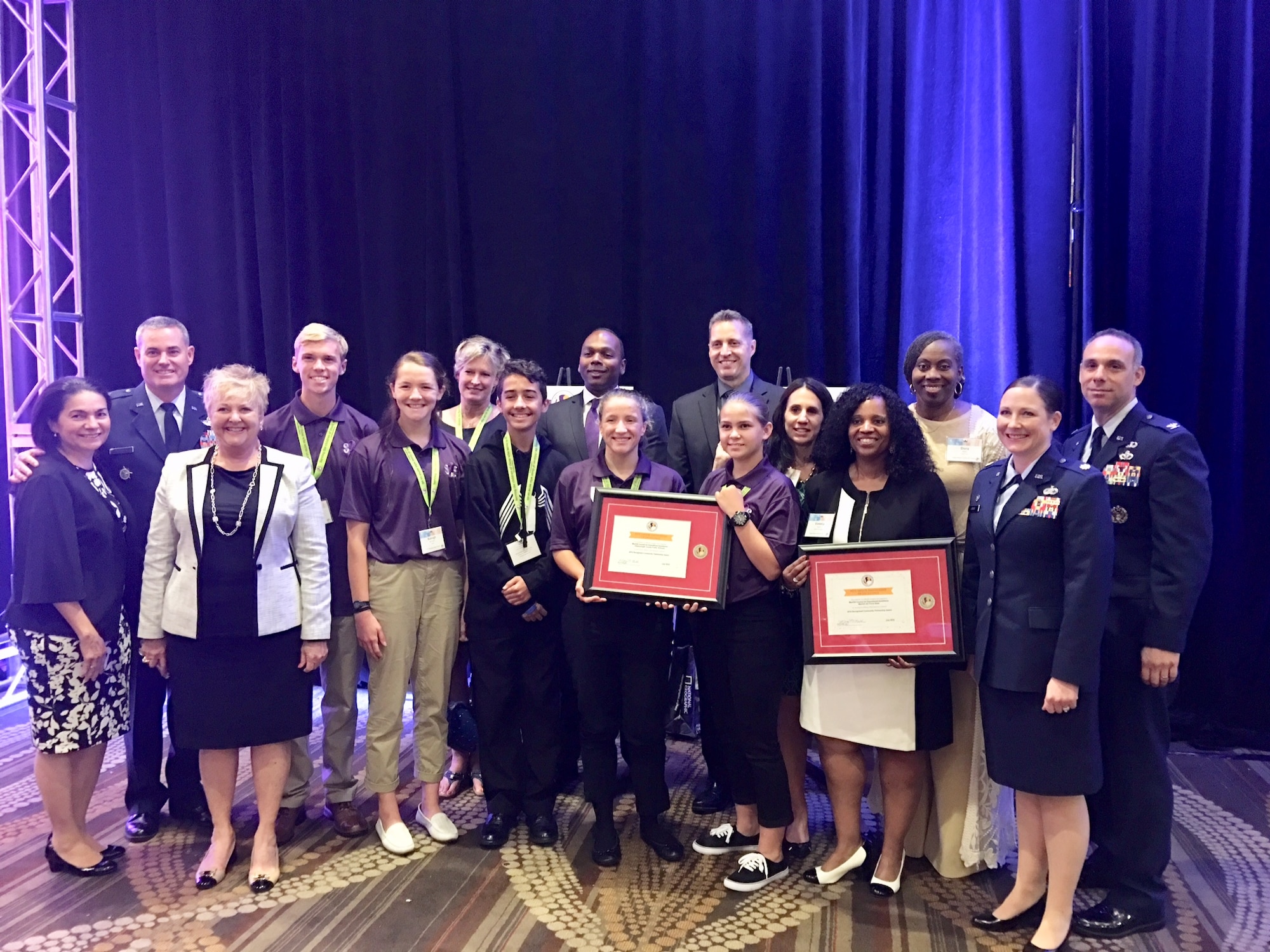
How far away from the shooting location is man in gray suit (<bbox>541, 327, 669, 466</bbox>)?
11.8 ft

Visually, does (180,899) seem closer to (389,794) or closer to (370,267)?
(389,794)

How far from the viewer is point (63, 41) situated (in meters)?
5.24

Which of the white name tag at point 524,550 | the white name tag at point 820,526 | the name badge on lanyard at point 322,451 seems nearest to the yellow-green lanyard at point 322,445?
the name badge on lanyard at point 322,451

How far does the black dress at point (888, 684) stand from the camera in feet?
8.59

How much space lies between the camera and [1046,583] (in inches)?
91.6

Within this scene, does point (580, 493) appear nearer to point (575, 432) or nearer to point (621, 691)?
point (621, 691)

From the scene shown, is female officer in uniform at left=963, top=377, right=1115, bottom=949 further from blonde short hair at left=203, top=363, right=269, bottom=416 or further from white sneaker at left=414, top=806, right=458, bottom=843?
blonde short hair at left=203, top=363, right=269, bottom=416

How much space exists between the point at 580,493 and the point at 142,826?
209cm

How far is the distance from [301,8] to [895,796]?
5.31 meters

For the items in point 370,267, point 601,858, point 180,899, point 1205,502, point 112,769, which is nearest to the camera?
point 1205,502

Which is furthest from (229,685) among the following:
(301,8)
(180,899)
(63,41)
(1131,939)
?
(63,41)

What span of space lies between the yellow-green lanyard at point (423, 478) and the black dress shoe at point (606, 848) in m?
1.26

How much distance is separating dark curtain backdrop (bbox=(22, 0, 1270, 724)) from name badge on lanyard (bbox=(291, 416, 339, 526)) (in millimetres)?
1805

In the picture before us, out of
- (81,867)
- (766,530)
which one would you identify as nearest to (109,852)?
(81,867)
